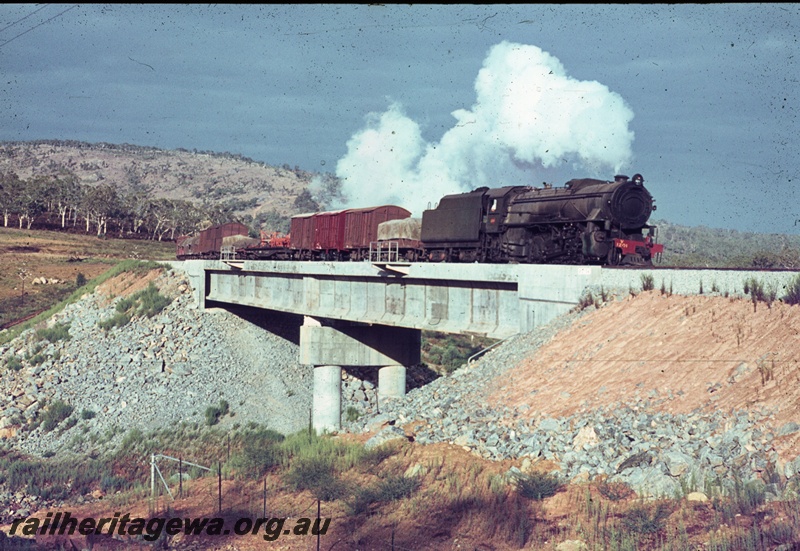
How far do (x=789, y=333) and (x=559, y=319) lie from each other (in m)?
6.31

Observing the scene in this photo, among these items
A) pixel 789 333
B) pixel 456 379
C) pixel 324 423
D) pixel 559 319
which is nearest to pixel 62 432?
pixel 324 423

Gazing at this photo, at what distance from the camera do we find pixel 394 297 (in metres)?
26.8

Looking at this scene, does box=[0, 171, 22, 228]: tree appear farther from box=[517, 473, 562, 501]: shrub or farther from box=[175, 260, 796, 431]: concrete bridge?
box=[517, 473, 562, 501]: shrub

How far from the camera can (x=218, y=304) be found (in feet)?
148

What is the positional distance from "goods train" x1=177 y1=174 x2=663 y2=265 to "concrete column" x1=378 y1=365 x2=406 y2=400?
198 inches

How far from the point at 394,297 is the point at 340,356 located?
7.21m

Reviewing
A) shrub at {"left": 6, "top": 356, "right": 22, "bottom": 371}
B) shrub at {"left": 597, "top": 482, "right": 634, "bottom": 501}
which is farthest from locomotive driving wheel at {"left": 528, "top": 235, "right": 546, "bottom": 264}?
shrub at {"left": 6, "top": 356, "right": 22, "bottom": 371}

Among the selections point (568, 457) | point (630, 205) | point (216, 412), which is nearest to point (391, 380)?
point (216, 412)

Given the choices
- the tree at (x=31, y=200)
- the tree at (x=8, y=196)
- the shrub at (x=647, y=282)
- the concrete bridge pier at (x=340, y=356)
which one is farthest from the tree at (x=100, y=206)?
the shrub at (x=647, y=282)

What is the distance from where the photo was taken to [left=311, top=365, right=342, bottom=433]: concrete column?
3259 cm

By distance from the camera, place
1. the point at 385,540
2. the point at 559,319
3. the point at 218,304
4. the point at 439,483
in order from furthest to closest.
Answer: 1. the point at 218,304
2. the point at 559,319
3. the point at 439,483
4. the point at 385,540

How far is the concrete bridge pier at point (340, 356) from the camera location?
32.8m

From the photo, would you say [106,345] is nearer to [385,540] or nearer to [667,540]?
[385,540]

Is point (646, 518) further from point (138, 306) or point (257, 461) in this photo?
point (138, 306)
